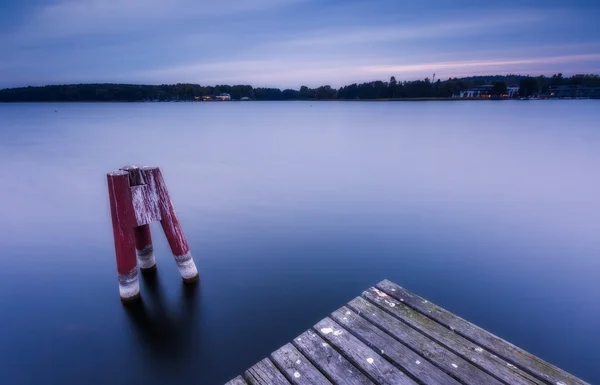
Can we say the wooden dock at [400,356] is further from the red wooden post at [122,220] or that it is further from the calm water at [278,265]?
the red wooden post at [122,220]

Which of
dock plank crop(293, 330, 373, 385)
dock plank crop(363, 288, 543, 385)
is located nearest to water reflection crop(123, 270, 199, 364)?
dock plank crop(293, 330, 373, 385)

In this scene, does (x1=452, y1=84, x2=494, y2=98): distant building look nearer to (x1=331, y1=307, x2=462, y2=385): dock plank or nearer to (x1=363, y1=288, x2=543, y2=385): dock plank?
(x1=363, y1=288, x2=543, y2=385): dock plank

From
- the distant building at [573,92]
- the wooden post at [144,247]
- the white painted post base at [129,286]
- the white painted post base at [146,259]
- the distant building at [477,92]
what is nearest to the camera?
the white painted post base at [129,286]

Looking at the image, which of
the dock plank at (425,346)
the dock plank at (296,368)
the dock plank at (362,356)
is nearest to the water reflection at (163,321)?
the dock plank at (296,368)

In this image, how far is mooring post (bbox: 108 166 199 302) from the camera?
199 inches

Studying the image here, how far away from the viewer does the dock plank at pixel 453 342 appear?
3.07 m

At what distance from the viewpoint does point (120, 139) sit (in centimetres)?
3500

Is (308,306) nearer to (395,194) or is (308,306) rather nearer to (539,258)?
(539,258)

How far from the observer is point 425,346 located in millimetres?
3439

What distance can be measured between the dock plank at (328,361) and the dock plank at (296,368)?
0.06m

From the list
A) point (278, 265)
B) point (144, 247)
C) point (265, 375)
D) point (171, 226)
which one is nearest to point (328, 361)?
point (265, 375)

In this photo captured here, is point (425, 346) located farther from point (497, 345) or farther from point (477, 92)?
point (477, 92)

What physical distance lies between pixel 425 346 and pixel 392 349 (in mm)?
360

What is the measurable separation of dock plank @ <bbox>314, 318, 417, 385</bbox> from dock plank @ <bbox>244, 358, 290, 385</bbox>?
66 centimetres
